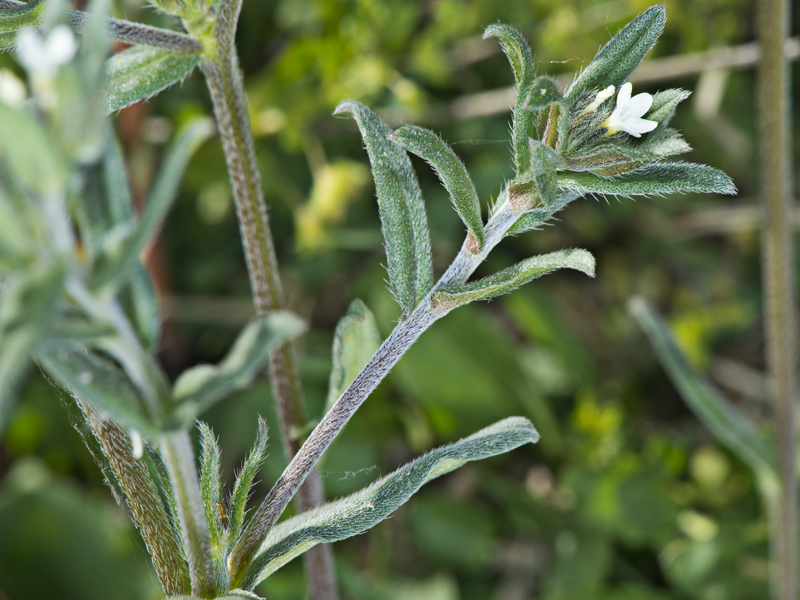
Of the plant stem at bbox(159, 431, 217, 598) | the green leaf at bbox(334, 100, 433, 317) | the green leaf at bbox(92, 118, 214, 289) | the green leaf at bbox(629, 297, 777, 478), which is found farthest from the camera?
the green leaf at bbox(629, 297, 777, 478)

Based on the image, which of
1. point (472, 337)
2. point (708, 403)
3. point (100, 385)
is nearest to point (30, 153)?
point (100, 385)

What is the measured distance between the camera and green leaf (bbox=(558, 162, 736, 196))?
975 mm

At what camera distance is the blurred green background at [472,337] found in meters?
2.58

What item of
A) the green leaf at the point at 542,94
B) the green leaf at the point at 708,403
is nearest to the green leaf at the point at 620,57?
the green leaf at the point at 542,94

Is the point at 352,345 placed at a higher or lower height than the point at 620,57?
lower

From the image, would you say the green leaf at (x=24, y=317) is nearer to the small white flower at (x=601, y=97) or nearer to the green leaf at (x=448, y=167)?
the green leaf at (x=448, y=167)

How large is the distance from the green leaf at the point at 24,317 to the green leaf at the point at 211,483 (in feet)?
1.24

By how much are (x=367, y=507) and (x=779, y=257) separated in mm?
1555

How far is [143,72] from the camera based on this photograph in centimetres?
130

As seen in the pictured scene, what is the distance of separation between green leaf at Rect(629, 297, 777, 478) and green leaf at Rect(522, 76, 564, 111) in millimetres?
1257

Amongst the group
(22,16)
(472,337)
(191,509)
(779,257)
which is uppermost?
(22,16)

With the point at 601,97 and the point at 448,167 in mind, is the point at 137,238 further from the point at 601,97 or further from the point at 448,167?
the point at 601,97

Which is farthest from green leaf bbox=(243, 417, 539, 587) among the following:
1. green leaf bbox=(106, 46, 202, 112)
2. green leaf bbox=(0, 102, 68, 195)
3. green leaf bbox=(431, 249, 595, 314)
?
green leaf bbox=(106, 46, 202, 112)

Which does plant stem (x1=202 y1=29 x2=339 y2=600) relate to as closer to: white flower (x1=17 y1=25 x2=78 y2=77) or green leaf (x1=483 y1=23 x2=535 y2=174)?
green leaf (x1=483 y1=23 x2=535 y2=174)
